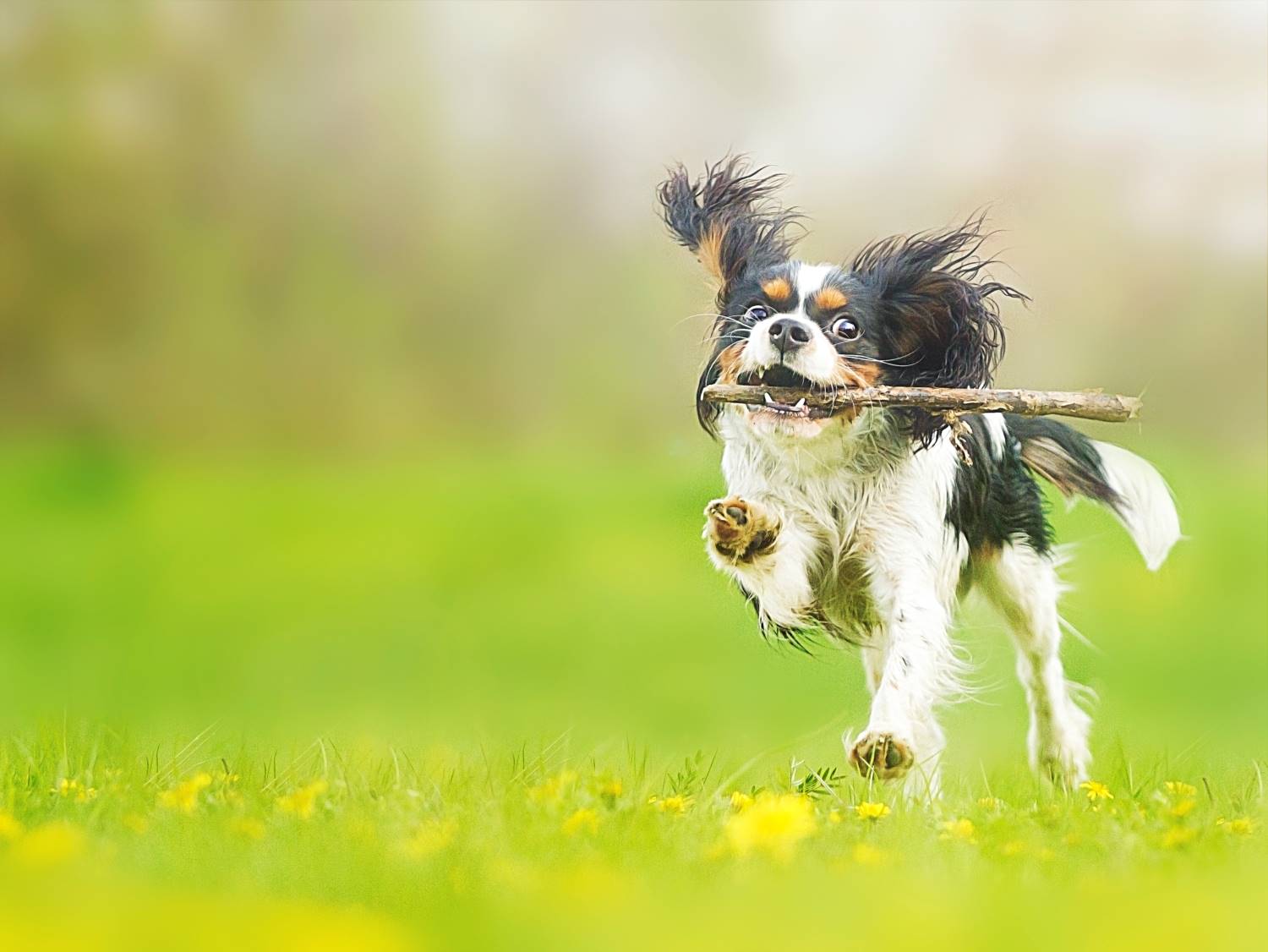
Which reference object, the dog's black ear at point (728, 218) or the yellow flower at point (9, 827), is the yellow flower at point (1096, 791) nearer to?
the dog's black ear at point (728, 218)

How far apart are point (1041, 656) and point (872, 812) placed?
1.39 m

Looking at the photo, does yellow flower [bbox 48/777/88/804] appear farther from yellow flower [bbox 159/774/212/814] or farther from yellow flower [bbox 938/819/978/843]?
yellow flower [bbox 938/819/978/843]

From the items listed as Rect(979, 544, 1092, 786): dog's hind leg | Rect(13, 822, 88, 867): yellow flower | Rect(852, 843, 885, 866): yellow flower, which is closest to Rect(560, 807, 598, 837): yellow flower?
Rect(852, 843, 885, 866): yellow flower

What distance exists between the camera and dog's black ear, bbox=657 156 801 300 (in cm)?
412

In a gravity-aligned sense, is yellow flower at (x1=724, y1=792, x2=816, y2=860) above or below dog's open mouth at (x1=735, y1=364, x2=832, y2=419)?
below

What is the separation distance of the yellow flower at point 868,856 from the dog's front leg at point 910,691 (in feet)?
1.52

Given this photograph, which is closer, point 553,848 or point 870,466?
point 553,848

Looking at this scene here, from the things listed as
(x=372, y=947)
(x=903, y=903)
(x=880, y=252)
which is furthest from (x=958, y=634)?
(x=372, y=947)

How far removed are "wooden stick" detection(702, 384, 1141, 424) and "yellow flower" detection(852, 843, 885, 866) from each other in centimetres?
120

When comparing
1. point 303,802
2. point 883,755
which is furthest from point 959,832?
point 303,802

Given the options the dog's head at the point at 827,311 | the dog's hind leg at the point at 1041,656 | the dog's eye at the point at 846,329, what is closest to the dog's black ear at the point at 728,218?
the dog's head at the point at 827,311

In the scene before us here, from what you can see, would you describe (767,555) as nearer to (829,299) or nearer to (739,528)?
(739,528)

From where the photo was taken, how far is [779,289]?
151 inches

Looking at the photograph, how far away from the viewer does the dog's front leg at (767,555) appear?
370cm
